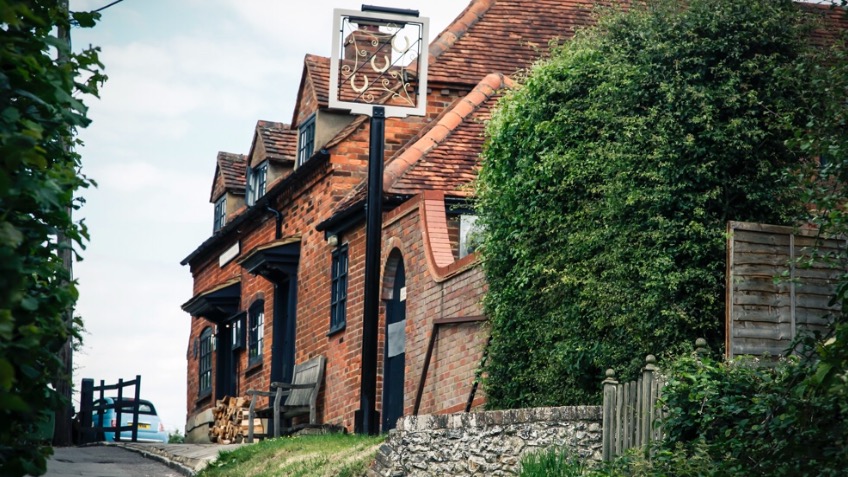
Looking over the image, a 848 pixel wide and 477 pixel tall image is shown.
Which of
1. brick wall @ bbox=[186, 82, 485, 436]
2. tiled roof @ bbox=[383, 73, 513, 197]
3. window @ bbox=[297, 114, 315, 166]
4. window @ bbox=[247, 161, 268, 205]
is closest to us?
brick wall @ bbox=[186, 82, 485, 436]

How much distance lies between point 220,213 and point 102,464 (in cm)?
1517

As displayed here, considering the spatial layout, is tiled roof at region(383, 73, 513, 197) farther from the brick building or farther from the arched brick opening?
the arched brick opening

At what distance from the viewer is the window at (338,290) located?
23.5m

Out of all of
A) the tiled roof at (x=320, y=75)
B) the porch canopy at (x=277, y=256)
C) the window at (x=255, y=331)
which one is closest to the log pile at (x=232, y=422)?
the window at (x=255, y=331)

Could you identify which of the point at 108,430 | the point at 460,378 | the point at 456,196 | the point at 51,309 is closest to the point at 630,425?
the point at 460,378

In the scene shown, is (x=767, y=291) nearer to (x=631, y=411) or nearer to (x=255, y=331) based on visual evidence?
(x=631, y=411)

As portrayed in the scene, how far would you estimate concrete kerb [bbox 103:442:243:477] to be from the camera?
19.2 meters

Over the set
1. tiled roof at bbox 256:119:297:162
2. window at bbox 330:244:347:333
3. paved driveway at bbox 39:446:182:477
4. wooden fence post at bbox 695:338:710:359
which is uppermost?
tiled roof at bbox 256:119:297:162

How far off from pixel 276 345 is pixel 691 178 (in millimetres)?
15527

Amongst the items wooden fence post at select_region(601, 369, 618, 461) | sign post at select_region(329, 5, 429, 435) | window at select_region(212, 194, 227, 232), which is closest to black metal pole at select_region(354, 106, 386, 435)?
sign post at select_region(329, 5, 429, 435)

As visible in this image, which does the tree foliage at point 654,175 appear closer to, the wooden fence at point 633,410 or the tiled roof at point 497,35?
the wooden fence at point 633,410

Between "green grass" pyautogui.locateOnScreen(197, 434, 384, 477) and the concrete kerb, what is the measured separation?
66cm

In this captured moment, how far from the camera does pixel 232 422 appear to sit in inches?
1081

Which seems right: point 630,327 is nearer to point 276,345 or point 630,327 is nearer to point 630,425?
point 630,425
